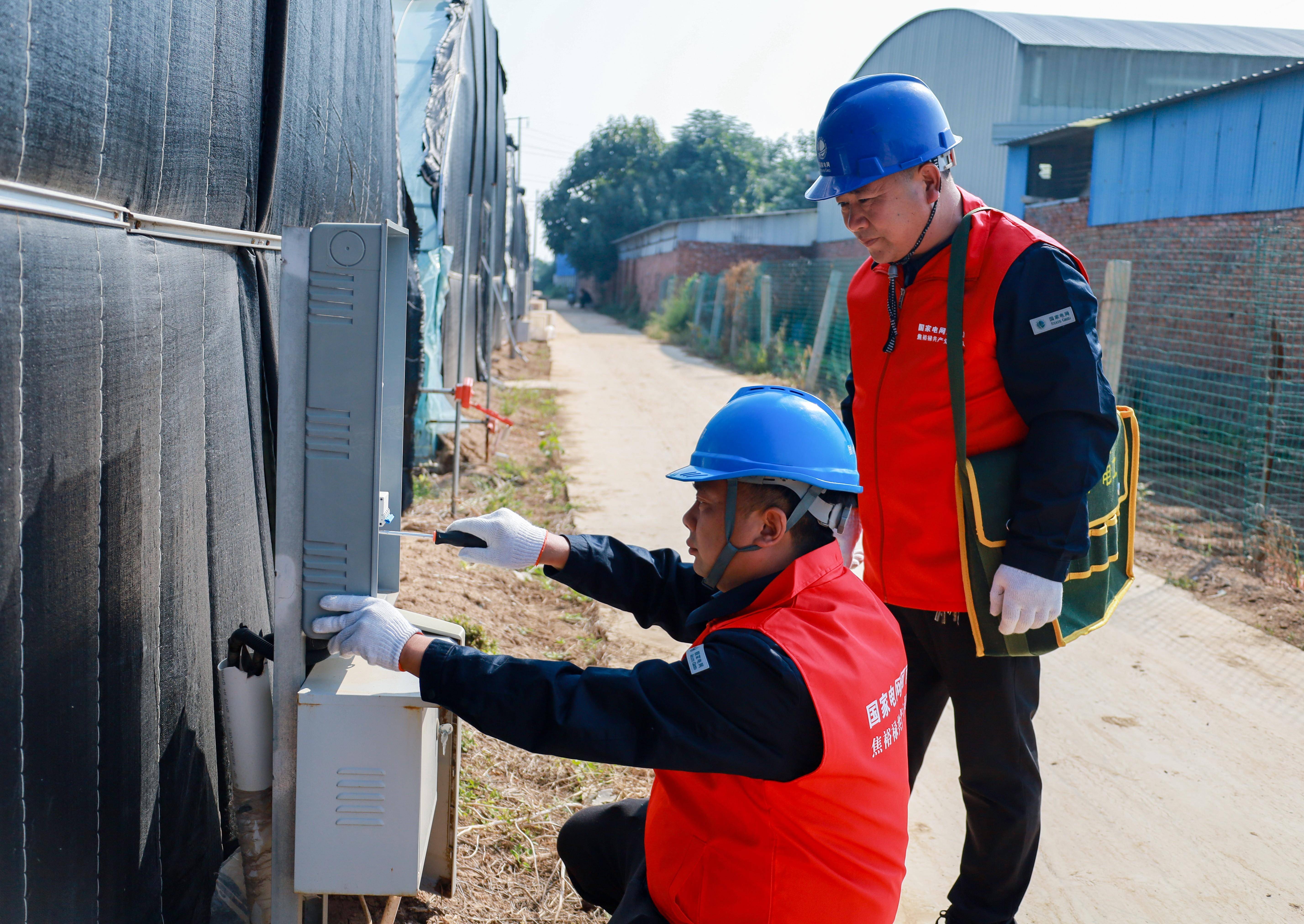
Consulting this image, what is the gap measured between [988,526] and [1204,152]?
12.2m

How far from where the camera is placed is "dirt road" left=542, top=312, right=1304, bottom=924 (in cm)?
277

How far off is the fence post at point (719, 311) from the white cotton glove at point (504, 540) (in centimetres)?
1899

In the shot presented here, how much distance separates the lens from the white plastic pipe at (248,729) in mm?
1857

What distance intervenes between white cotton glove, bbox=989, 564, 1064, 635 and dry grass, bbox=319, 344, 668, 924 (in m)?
1.33

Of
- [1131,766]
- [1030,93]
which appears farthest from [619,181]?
[1131,766]

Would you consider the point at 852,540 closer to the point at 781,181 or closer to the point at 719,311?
the point at 719,311

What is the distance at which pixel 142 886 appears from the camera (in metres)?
1.74

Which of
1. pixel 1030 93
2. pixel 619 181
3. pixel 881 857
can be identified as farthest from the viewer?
pixel 619 181

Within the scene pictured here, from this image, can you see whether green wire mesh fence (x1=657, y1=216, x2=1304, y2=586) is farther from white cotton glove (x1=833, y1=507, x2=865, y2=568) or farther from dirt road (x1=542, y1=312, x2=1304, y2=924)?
white cotton glove (x1=833, y1=507, x2=865, y2=568)

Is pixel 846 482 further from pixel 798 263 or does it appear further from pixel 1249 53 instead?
pixel 1249 53

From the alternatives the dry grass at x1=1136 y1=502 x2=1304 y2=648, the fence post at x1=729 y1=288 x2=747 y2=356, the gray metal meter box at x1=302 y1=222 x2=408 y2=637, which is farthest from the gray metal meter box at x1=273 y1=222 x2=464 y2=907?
the fence post at x1=729 y1=288 x2=747 y2=356

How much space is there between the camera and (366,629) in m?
1.67

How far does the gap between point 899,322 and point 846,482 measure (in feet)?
2.39

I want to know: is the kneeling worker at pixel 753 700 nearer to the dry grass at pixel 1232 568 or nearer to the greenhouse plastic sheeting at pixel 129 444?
the greenhouse plastic sheeting at pixel 129 444
